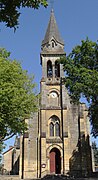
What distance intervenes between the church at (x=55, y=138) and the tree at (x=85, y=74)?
1070cm

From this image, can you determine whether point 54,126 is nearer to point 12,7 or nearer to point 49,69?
point 49,69

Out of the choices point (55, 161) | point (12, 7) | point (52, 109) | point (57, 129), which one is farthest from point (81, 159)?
point (12, 7)

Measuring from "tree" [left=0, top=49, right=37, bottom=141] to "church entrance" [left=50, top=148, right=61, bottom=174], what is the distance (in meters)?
14.7

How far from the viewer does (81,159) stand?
36.4 metres

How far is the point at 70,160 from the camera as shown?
120ft

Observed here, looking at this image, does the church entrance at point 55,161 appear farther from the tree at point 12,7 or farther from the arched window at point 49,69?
the tree at point 12,7

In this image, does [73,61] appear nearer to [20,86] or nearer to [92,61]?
[92,61]

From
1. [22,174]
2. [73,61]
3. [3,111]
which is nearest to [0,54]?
[3,111]

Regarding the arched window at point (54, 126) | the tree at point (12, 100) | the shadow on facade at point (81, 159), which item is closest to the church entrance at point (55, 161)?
the shadow on facade at point (81, 159)

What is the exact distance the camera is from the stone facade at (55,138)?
36.1 m

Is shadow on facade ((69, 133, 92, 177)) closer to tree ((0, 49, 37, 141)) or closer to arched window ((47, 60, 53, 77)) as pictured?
arched window ((47, 60, 53, 77))

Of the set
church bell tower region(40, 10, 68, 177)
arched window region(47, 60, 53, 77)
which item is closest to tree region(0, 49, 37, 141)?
church bell tower region(40, 10, 68, 177)

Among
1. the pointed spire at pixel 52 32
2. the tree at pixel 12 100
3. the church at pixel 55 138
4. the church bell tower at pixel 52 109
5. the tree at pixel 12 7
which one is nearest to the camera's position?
the tree at pixel 12 7

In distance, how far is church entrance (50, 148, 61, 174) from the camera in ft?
122
